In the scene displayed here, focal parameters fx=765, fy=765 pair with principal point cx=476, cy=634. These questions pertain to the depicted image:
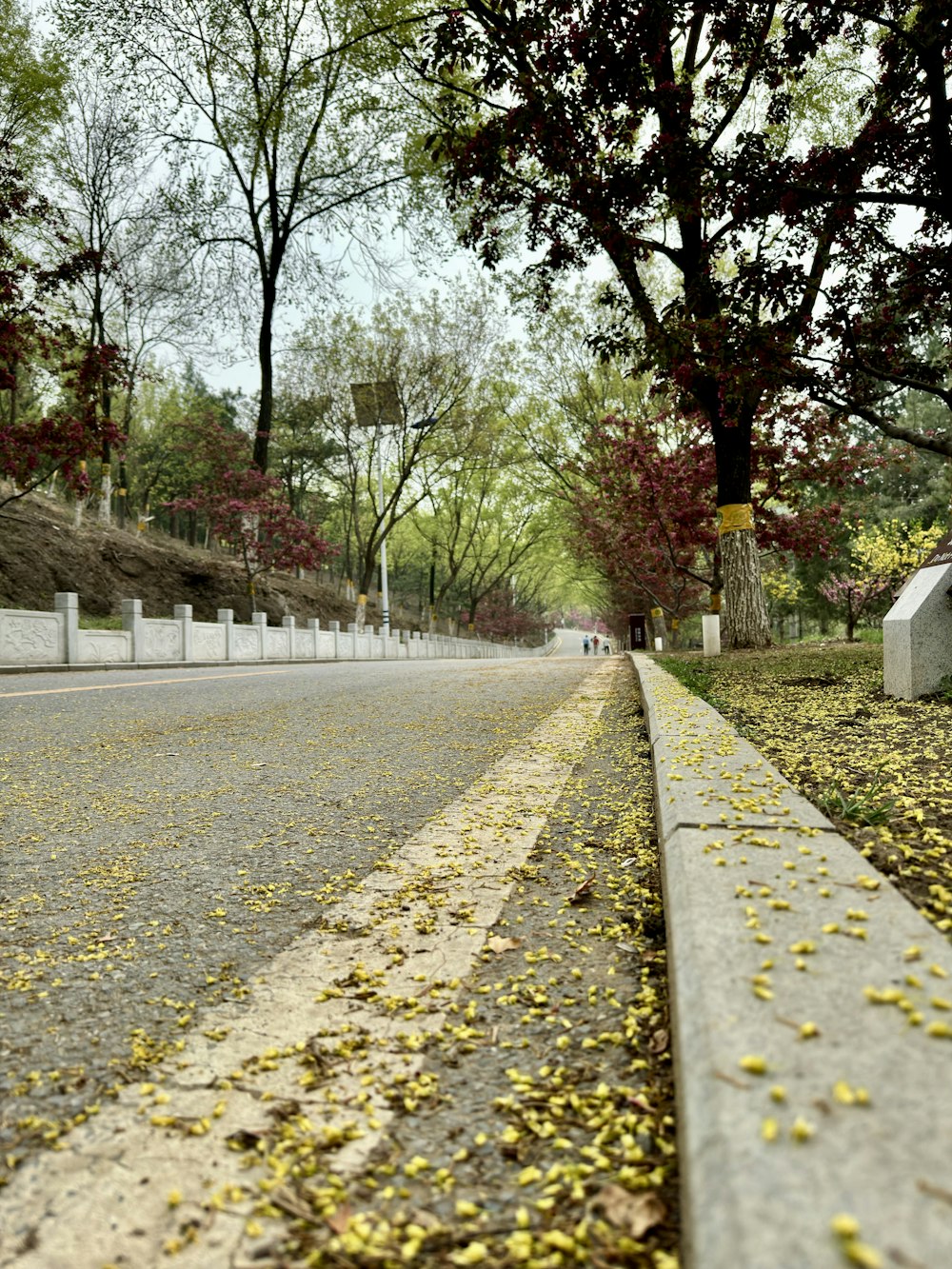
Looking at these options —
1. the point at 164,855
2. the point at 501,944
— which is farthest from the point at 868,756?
the point at 164,855

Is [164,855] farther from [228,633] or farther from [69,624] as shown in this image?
[228,633]

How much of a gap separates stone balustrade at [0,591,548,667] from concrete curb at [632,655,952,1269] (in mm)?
14701

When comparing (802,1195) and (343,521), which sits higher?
(343,521)

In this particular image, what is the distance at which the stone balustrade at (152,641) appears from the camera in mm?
13945

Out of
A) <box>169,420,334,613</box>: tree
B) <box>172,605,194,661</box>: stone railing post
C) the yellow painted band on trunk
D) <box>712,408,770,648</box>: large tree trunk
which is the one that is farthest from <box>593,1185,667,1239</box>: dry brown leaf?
<box>169,420,334,613</box>: tree

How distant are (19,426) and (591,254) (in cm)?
1093

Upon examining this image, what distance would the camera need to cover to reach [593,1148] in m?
1.16

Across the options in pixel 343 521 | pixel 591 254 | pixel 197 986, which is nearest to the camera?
pixel 197 986

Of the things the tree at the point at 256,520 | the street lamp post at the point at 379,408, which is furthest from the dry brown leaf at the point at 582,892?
the street lamp post at the point at 379,408

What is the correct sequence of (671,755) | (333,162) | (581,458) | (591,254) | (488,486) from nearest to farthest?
(671,755) < (591,254) < (333,162) < (581,458) < (488,486)

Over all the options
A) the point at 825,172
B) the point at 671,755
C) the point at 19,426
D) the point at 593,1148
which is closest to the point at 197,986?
the point at 593,1148

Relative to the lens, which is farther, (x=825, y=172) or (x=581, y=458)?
(x=581, y=458)

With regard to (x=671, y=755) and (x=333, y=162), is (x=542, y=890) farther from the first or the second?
(x=333, y=162)

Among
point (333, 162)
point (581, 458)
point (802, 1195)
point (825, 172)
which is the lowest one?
point (802, 1195)
